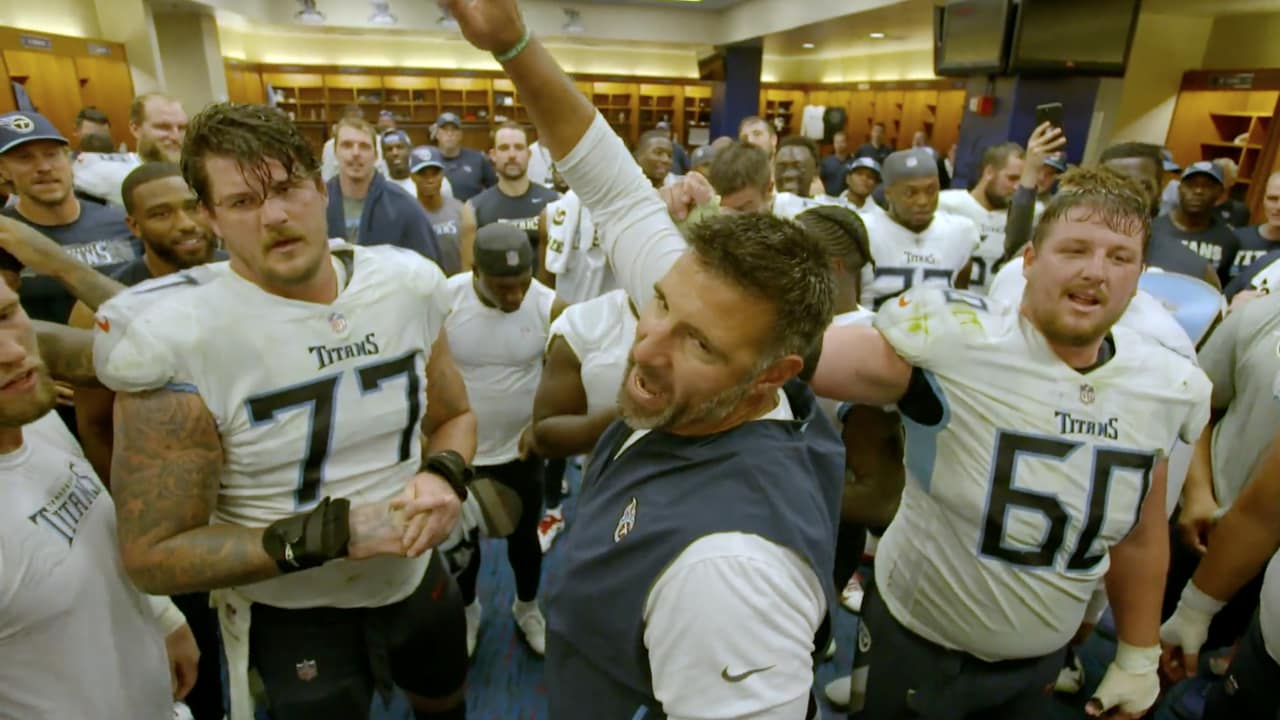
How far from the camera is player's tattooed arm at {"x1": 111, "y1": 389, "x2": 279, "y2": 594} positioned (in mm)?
1255

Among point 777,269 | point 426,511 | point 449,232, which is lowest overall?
point 426,511

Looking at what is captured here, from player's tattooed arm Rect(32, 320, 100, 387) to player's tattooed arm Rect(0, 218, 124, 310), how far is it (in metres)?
0.37

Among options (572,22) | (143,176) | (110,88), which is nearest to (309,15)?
(110,88)

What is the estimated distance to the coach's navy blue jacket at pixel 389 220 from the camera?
3586 millimetres

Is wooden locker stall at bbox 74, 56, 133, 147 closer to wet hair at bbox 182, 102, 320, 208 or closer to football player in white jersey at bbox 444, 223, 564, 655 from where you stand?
football player in white jersey at bbox 444, 223, 564, 655

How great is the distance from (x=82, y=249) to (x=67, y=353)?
1375mm

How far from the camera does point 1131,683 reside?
5.38 ft

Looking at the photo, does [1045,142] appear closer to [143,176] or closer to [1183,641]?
[1183,641]

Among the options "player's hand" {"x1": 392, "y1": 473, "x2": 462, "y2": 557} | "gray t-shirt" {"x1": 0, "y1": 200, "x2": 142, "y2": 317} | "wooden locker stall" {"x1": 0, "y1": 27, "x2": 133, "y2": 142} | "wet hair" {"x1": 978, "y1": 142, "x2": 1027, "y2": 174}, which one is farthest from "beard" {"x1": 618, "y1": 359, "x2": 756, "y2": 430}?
"wooden locker stall" {"x1": 0, "y1": 27, "x2": 133, "y2": 142}

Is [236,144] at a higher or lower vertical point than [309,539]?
higher

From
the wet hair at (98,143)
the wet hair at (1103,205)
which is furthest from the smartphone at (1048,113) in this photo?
the wet hair at (98,143)

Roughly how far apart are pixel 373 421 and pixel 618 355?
76 cm

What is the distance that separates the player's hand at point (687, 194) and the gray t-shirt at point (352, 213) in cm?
227

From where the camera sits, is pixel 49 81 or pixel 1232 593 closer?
pixel 1232 593
